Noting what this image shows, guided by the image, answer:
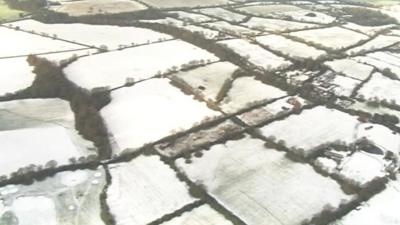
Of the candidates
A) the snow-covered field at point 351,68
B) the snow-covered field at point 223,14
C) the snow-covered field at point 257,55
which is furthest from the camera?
the snow-covered field at point 223,14

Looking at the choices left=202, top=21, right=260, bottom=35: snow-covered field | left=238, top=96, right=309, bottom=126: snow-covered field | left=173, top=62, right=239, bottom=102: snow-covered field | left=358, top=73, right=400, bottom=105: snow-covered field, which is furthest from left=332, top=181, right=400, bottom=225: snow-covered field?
left=202, top=21, right=260, bottom=35: snow-covered field

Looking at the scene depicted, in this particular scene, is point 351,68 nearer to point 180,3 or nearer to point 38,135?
point 38,135

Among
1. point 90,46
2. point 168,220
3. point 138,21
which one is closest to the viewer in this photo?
point 168,220

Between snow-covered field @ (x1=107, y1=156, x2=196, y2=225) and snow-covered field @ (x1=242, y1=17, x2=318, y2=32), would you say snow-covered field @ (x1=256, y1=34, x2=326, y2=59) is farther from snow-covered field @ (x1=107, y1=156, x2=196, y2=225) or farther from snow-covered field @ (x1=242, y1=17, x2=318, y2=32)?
snow-covered field @ (x1=107, y1=156, x2=196, y2=225)

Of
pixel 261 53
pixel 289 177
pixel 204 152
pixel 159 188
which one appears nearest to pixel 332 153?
pixel 289 177

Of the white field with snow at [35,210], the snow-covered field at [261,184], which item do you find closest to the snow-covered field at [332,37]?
the snow-covered field at [261,184]

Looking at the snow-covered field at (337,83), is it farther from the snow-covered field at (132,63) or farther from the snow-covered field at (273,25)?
the snow-covered field at (273,25)

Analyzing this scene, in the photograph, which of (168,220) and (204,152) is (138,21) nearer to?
(204,152)
